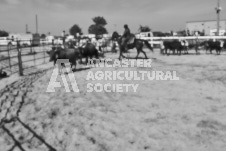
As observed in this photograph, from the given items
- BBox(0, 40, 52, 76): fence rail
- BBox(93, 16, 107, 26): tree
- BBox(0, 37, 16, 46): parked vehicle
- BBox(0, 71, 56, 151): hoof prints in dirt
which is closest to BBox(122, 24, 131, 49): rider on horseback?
BBox(0, 40, 52, 76): fence rail

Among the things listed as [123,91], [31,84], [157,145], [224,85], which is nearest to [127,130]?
[157,145]

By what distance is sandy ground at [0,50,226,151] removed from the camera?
359 cm

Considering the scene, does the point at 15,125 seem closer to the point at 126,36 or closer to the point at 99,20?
the point at 126,36

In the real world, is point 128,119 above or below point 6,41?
below

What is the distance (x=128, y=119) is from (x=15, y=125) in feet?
7.32

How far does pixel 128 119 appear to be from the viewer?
4.41 meters

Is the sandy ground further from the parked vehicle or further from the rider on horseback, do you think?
the rider on horseback

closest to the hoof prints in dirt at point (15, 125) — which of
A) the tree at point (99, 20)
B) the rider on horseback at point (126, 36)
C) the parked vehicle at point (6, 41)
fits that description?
the parked vehicle at point (6, 41)

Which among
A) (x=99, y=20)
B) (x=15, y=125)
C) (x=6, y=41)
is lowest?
(x=15, y=125)

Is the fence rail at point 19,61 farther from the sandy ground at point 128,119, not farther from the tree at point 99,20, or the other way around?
the tree at point 99,20

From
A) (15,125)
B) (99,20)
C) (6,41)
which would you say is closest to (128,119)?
(15,125)

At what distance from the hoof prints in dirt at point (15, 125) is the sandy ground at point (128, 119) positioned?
0.02m

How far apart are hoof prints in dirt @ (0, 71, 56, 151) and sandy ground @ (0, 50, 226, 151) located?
2cm

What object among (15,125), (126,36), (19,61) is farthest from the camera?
(126,36)
